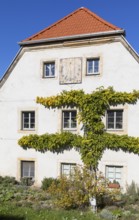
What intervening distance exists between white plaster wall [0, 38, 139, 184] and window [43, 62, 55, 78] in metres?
0.31

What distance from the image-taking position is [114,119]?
16625 millimetres

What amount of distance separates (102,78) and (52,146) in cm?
475

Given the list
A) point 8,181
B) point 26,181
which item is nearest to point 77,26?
point 26,181

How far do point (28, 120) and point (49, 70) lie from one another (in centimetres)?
327

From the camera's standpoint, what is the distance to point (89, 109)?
16.6m

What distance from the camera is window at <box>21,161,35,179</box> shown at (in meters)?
18.6

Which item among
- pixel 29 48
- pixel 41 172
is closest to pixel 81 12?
pixel 29 48

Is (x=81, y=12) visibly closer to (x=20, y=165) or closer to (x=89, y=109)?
(x=89, y=109)

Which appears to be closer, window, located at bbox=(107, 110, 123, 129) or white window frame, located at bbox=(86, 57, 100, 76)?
window, located at bbox=(107, 110, 123, 129)

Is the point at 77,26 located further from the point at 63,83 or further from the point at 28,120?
the point at 28,120

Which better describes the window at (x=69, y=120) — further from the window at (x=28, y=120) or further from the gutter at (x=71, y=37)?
the gutter at (x=71, y=37)

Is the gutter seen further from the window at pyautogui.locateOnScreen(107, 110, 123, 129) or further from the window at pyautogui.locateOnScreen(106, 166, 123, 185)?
the window at pyautogui.locateOnScreen(106, 166, 123, 185)

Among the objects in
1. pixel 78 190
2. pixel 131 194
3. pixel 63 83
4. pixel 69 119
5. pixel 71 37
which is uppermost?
pixel 71 37

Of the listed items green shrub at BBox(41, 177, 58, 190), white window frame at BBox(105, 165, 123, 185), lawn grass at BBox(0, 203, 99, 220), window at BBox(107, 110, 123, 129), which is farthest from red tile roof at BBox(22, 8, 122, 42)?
lawn grass at BBox(0, 203, 99, 220)
